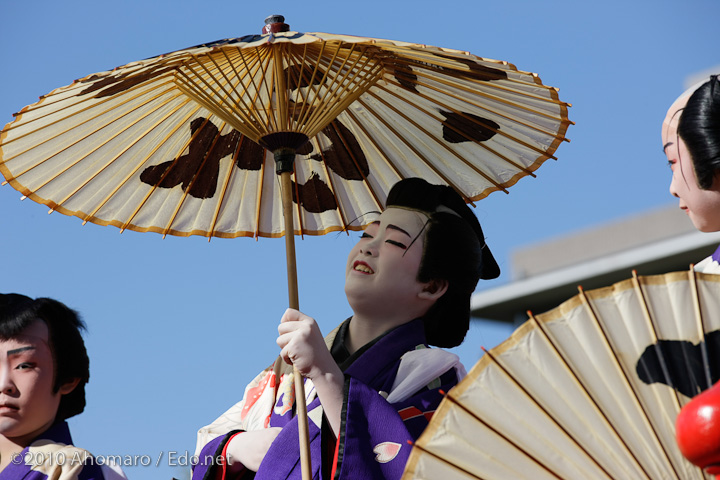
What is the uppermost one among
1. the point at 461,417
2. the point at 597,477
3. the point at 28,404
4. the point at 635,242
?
the point at 635,242

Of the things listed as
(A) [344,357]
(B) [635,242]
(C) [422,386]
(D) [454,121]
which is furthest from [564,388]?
(B) [635,242]

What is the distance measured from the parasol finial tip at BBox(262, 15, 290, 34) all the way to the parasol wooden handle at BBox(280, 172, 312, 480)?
20.5 inches

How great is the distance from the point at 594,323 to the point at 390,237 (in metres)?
1.54

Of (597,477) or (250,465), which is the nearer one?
(597,477)

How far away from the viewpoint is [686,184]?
10.0 feet

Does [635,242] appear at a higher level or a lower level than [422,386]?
higher

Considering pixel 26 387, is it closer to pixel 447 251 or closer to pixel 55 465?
pixel 55 465

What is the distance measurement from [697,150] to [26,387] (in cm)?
271

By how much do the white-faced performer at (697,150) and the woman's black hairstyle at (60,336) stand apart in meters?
2.52

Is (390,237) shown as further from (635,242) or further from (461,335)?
(635,242)

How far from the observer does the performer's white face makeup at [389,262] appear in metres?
3.78

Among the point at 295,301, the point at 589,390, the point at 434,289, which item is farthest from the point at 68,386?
the point at 589,390

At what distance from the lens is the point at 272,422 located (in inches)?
148

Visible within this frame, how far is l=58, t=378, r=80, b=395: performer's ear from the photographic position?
13.4ft
